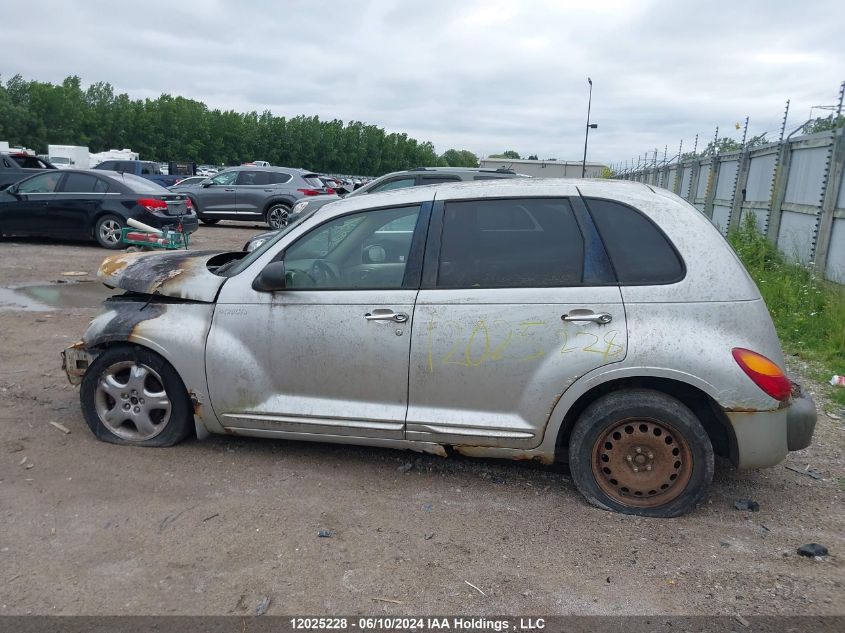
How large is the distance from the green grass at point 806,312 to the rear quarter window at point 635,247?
319cm

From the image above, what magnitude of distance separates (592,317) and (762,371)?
0.88 m

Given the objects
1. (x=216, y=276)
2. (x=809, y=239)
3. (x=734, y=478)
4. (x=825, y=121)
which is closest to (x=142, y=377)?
(x=216, y=276)

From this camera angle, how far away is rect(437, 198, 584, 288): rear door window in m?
3.77

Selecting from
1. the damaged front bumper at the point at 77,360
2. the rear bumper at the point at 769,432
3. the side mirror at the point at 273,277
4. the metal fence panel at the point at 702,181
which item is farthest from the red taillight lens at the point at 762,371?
the metal fence panel at the point at 702,181

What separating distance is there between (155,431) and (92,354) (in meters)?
0.67

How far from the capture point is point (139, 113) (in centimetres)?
6775

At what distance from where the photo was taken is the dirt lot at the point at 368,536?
2963mm

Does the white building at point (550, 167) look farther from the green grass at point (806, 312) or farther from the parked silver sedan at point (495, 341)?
the parked silver sedan at point (495, 341)

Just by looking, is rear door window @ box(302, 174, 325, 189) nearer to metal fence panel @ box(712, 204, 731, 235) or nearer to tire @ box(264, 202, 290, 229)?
tire @ box(264, 202, 290, 229)

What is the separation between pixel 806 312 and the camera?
812 centimetres

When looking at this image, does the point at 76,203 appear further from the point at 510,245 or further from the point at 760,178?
the point at 760,178

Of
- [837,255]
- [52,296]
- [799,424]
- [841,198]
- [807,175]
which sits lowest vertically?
[52,296]

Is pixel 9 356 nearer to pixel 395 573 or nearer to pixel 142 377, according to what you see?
pixel 142 377

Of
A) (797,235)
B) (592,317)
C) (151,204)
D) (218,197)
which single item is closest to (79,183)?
(151,204)
